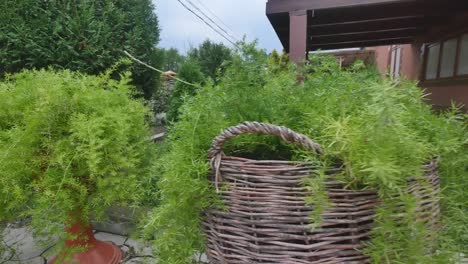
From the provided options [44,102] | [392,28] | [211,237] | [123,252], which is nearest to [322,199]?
[211,237]

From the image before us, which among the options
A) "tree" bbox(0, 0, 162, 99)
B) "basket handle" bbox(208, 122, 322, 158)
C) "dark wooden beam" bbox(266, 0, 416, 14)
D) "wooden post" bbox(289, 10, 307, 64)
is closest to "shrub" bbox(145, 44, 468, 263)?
"basket handle" bbox(208, 122, 322, 158)

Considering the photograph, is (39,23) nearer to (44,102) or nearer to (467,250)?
(44,102)

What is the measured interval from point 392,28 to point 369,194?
10.3 ft

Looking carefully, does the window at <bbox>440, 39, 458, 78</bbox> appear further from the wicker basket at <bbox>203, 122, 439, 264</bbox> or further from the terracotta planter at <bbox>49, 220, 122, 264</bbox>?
the terracotta planter at <bbox>49, 220, 122, 264</bbox>

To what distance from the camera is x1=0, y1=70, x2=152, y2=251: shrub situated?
86 cm

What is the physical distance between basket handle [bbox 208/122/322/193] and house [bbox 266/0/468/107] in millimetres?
682

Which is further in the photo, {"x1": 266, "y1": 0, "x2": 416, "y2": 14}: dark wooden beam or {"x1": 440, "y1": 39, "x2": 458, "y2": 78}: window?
{"x1": 440, "y1": 39, "x2": 458, "y2": 78}: window

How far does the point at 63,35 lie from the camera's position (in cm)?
169

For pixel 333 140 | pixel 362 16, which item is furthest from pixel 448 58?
pixel 333 140

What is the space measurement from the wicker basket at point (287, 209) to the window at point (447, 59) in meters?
3.03

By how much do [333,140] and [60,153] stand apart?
81 cm

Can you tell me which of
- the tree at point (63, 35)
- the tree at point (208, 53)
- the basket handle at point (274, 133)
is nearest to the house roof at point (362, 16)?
the tree at point (63, 35)

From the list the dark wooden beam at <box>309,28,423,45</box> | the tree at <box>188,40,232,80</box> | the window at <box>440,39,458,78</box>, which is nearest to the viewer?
the window at <box>440,39,458,78</box>

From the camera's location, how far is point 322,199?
391mm
